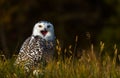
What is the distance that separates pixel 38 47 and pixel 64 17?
18.9 meters

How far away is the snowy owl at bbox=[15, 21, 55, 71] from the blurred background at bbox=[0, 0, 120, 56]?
15.9 meters

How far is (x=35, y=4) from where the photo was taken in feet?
101

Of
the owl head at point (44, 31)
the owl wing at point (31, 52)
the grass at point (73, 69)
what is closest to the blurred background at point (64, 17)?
the owl head at point (44, 31)

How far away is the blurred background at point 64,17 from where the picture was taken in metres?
28.6

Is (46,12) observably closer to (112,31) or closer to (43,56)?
(112,31)

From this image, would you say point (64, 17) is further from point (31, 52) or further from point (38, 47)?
point (31, 52)

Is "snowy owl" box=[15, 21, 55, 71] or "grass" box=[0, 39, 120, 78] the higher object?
"snowy owl" box=[15, 21, 55, 71]

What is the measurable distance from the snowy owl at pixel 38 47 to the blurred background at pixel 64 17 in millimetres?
15885

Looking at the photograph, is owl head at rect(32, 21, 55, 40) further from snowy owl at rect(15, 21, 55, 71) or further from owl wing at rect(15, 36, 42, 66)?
owl wing at rect(15, 36, 42, 66)

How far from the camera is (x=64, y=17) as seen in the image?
1184 inches

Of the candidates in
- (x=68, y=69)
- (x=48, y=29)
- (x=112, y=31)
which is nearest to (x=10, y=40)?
(x=112, y=31)

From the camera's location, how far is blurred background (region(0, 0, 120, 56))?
2864cm

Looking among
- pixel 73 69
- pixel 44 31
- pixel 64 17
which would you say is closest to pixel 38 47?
pixel 44 31

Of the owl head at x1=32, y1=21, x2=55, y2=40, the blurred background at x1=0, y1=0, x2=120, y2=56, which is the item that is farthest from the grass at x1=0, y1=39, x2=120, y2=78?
the blurred background at x1=0, y1=0, x2=120, y2=56
